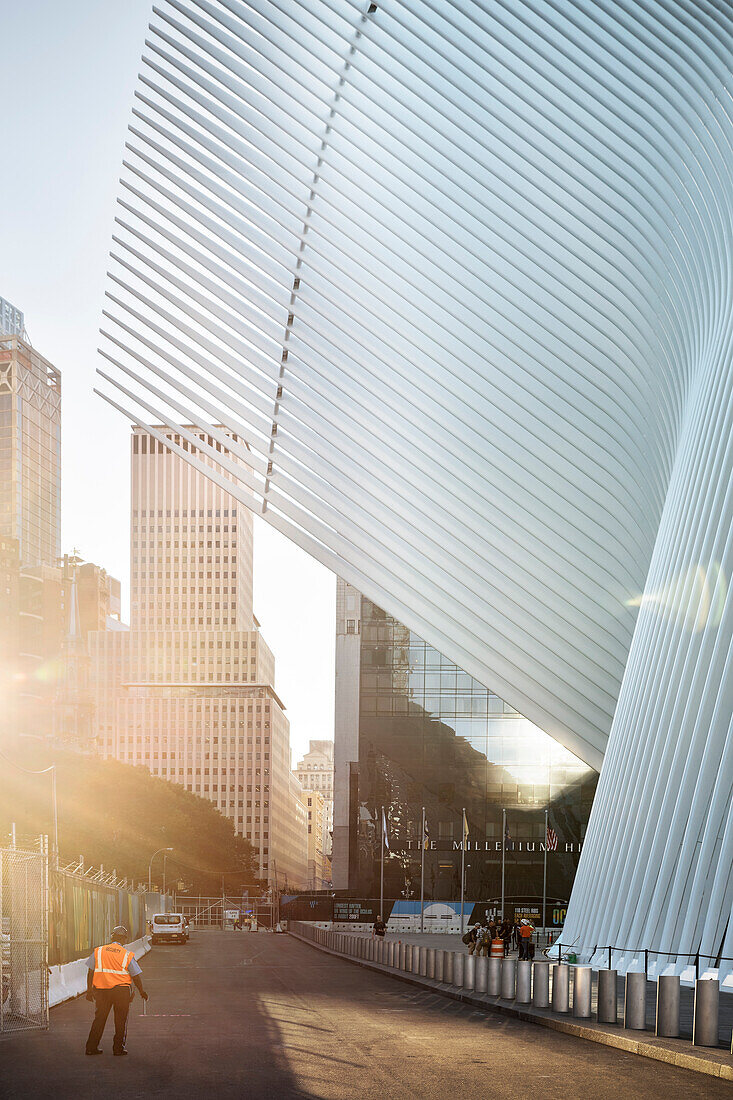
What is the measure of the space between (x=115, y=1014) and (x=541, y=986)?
6331 mm

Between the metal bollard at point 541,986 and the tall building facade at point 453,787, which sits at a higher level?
the metal bollard at point 541,986

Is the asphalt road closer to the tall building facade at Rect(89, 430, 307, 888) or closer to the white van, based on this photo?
Answer: the white van

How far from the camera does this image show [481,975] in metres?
19.6

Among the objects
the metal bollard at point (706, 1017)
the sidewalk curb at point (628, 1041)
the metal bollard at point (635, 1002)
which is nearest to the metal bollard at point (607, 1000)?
the sidewalk curb at point (628, 1041)

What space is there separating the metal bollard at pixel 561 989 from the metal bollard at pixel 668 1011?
2.63 metres

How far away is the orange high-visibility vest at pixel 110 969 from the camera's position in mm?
11828

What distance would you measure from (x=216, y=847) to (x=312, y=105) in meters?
89.1

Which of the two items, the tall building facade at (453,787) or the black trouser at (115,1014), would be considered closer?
the black trouser at (115,1014)

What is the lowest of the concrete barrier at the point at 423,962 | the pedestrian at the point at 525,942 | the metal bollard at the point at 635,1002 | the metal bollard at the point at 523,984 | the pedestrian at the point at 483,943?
the pedestrian at the point at 525,942

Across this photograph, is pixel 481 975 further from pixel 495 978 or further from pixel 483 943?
pixel 483 943

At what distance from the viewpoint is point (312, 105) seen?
24.7 m

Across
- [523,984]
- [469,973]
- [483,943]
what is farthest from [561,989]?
[483,943]

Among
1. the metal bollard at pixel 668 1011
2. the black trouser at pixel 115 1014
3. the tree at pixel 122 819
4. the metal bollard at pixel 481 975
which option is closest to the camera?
the black trouser at pixel 115 1014

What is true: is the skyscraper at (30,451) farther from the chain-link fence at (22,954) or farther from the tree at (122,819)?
the chain-link fence at (22,954)
